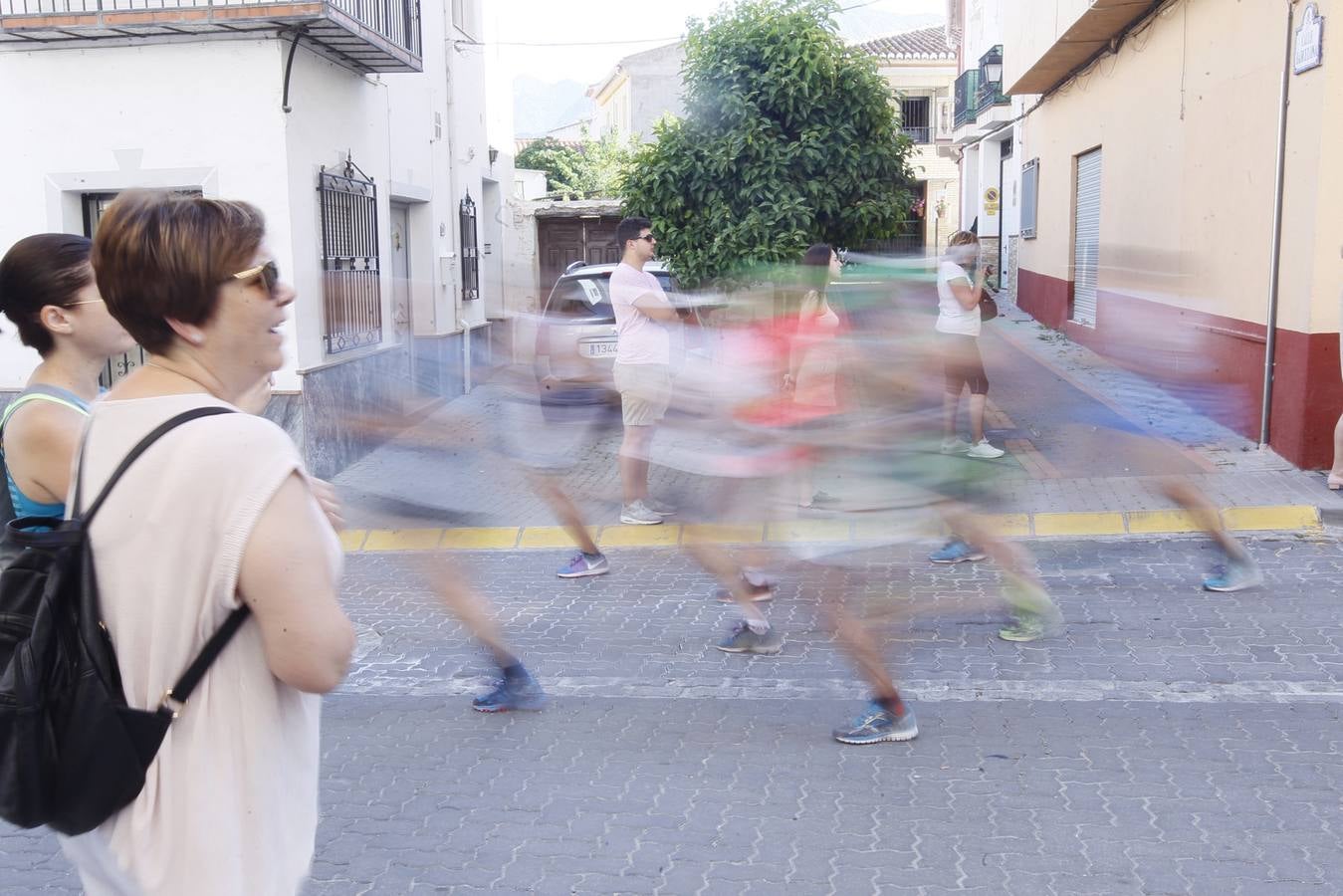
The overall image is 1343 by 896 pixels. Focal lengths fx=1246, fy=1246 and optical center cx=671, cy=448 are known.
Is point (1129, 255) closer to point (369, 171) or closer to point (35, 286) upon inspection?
point (35, 286)

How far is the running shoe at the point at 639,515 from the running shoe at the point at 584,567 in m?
1.07

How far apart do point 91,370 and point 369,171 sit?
9.39m

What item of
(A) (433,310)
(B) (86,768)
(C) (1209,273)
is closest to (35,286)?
(B) (86,768)

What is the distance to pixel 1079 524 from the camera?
7875mm

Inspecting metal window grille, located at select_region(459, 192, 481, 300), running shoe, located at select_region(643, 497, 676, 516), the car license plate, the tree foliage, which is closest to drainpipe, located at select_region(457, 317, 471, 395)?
metal window grille, located at select_region(459, 192, 481, 300)

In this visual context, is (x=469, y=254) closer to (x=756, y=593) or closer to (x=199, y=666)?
(x=756, y=593)

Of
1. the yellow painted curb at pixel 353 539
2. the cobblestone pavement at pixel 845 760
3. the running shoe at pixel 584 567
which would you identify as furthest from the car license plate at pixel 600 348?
the cobblestone pavement at pixel 845 760

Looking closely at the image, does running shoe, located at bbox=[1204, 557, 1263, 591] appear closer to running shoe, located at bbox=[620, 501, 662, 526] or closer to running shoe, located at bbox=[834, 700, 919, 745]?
running shoe, located at bbox=[834, 700, 919, 745]

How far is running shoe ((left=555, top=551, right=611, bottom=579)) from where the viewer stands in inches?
279

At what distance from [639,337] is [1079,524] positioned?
3016 millimetres

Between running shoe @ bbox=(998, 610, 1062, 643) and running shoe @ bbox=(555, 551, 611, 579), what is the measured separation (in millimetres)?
2422

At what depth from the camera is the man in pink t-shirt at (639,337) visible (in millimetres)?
7352

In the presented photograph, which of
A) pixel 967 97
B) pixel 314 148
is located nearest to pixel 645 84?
pixel 967 97

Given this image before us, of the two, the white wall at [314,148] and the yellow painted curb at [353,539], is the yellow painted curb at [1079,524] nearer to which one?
the yellow painted curb at [353,539]
